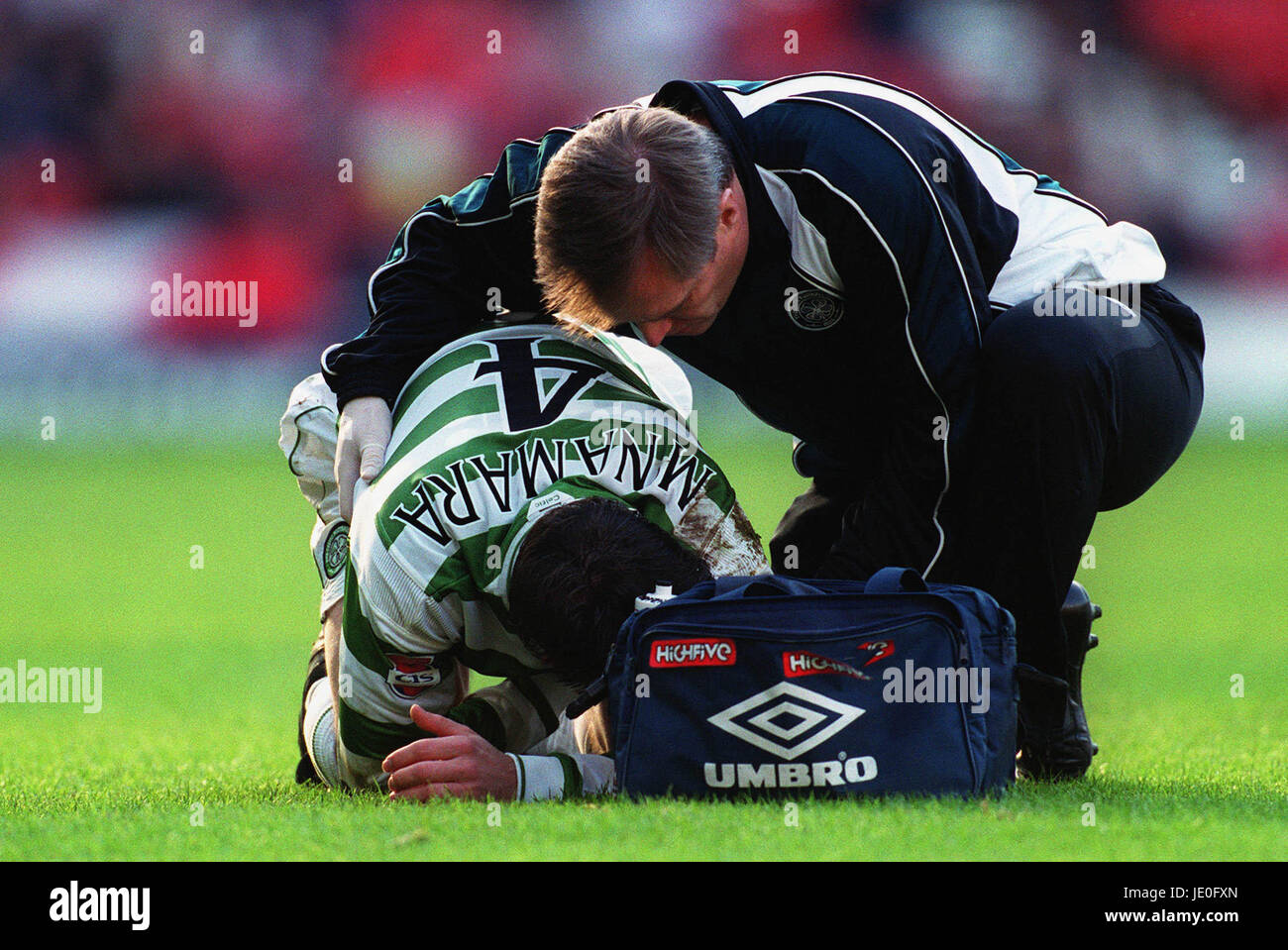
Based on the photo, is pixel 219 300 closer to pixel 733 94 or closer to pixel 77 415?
pixel 77 415

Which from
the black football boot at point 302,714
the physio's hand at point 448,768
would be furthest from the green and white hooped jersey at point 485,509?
the black football boot at point 302,714

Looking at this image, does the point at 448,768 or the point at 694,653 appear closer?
the point at 694,653

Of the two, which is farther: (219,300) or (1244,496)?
(219,300)

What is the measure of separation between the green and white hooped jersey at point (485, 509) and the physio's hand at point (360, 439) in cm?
4

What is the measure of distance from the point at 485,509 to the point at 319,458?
872 millimetres

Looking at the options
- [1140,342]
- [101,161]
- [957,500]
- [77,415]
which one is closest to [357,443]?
[957,500]

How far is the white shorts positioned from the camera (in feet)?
9.66

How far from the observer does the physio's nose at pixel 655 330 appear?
2377 mm

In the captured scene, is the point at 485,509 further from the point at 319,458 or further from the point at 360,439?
the point at 319,458

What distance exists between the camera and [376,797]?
2.25 meters

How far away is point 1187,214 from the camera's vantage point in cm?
1275

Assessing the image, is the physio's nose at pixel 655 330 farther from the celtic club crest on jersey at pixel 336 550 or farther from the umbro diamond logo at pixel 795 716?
the celtic club crest on jersey at pixel 336 550

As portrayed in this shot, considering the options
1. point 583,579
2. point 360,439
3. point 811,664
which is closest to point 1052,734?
point 811,664

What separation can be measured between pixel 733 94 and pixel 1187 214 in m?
11.4
